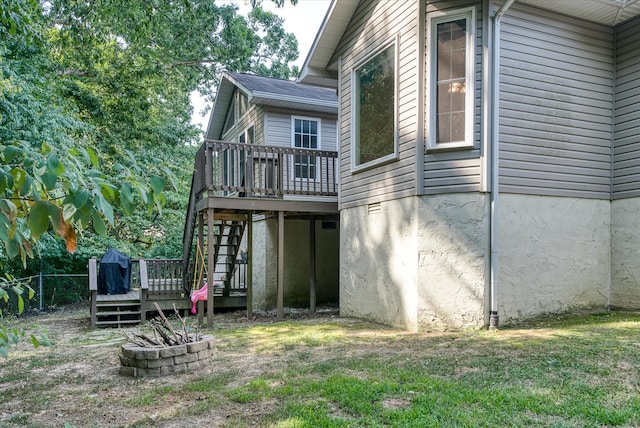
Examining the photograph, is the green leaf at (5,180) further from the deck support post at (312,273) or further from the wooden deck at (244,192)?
the deck support post at (312,273)

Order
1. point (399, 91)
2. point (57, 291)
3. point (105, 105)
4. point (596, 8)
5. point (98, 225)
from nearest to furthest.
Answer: point (98, 225)
point (596, 8)
point (399, 91)
point (57, 291)
point (105, 105)

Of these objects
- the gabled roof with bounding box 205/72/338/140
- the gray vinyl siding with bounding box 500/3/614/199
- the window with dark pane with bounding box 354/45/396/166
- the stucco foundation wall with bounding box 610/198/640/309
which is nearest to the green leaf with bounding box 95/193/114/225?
the gray vinyl siding with bounding box 500/3/614/199

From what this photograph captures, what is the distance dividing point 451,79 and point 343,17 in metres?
3.11

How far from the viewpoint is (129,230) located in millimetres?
18578

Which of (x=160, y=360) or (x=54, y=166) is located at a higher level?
(x=54, y=166)

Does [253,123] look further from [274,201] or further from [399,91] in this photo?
[399,91]

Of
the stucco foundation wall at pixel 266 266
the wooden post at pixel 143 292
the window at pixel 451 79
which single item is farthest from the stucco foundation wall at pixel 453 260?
the wooden post at pixel 143 292

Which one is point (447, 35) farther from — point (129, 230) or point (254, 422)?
point (129, 230)

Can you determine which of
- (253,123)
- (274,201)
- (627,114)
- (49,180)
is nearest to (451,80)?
(627,114)

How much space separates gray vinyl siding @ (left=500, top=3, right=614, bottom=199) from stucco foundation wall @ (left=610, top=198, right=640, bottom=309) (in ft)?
1.24

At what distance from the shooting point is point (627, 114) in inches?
274

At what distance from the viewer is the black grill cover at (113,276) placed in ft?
37.3

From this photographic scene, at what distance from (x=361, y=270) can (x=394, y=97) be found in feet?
10.3

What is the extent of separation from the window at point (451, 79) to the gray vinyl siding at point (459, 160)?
76mm
